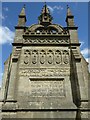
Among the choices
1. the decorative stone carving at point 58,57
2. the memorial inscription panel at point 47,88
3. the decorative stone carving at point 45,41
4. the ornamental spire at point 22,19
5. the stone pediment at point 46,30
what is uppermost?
the ornamental spire at point 22,19

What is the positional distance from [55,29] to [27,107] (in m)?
8.47

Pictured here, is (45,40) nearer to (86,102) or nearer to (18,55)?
(18,55)

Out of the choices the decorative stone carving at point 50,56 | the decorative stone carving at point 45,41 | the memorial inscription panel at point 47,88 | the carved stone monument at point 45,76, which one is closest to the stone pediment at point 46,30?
the carved stone monument at point 45,76

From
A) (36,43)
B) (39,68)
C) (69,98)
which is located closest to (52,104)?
(69,98)

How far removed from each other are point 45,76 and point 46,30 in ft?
18.7

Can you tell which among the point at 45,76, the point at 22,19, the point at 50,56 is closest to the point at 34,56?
the point at 50,56

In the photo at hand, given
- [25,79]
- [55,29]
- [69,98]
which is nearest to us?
[69,98]

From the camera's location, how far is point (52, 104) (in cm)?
1151

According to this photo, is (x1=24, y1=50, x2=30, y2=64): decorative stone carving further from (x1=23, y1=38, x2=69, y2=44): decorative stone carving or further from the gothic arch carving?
(x1=23, y1=38, x2=69, y2=44): decorative stone carving

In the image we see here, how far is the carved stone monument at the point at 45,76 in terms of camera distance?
11086mm

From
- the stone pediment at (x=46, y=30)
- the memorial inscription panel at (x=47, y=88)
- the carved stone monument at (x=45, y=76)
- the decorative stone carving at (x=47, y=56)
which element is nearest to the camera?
the carved stone monument at (x=45, y=76)

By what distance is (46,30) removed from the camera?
16906 mm

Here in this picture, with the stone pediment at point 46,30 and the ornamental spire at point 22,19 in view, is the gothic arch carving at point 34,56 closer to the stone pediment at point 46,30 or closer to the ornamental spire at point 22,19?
the stone pediment at point 46,30

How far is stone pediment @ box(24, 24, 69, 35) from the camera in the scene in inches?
622
